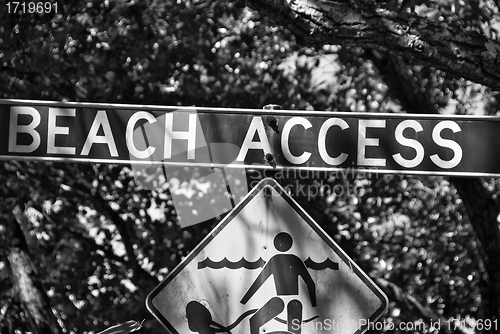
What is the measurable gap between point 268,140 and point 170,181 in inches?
181

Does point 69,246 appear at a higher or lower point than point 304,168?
lower

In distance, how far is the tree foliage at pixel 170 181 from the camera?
705 centimetres

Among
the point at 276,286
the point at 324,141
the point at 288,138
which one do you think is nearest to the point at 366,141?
the point at 324,141

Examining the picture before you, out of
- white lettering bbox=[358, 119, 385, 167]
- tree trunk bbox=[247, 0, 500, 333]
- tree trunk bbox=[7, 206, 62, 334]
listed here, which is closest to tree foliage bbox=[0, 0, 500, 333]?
tree trunk bbox=[7, 206, 62, 334]

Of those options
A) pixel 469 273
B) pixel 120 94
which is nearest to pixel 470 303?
pixel 469 273

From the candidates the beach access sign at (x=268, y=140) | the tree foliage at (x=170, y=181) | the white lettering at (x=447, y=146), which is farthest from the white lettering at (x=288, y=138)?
the tree foliage at (x=170, y=181)

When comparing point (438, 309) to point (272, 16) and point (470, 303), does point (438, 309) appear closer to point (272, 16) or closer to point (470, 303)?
point (470, 303)

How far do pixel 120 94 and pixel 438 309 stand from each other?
387 centimetres

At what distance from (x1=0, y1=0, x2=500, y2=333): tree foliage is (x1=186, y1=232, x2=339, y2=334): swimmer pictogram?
12.4 feet

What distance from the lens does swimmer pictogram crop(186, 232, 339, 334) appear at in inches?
113

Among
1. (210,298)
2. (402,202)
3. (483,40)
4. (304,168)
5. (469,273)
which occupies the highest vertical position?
(483,40)

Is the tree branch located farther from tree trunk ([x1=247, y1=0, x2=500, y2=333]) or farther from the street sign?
the street sign

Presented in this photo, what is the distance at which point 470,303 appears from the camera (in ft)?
25.1

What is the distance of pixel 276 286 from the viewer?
2.89 meters
